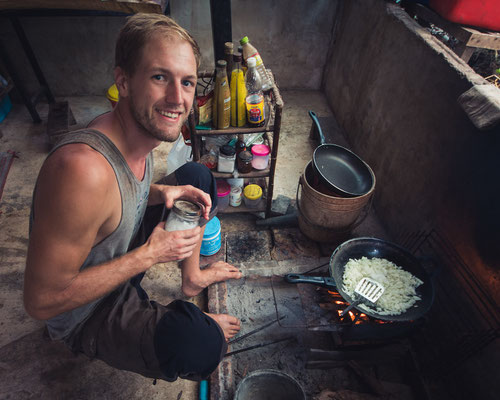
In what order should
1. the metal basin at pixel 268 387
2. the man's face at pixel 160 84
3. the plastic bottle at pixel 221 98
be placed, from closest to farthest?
the man's face at pixel 160 84 → the metal basin at pixel 268 387 → the plastic bottle at pixel 221 98

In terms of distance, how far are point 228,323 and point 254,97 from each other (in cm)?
192

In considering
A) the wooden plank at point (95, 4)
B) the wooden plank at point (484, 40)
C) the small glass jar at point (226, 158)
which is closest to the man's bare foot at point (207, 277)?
the small glass jar at point (226, 158)

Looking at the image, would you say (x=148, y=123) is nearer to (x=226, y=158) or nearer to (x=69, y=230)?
(x=69, y=230)

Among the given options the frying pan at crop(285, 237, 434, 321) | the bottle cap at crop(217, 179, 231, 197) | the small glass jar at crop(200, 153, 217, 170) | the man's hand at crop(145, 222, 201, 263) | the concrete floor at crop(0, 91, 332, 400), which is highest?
the man's hand at crop(145, 222, 201, 263)

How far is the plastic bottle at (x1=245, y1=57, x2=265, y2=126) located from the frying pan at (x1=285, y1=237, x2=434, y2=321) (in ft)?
4.30

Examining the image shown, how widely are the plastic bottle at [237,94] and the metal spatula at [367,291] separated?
5.55 ft

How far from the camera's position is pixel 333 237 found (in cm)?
307

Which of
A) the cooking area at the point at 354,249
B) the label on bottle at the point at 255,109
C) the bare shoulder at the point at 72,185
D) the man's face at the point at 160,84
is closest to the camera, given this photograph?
the bare shoulder at the point at 72,185

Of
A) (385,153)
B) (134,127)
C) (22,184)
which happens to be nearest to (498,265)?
(385,153)

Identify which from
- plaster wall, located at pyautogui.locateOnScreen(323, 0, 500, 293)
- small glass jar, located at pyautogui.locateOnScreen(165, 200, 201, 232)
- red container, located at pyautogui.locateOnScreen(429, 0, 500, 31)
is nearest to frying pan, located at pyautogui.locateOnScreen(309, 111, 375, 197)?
plaster wall, located at pyautogui.locateOnScreen(323, 0, 500, 293)

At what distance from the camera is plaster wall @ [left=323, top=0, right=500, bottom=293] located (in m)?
2.19

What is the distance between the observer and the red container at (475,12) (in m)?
3.03

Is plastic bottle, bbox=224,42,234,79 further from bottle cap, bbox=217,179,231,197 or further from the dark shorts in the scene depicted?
the dark shorts

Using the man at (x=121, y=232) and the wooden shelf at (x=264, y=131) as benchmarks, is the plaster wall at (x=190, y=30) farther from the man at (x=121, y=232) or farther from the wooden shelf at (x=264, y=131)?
the man at (x=121, y=232)
